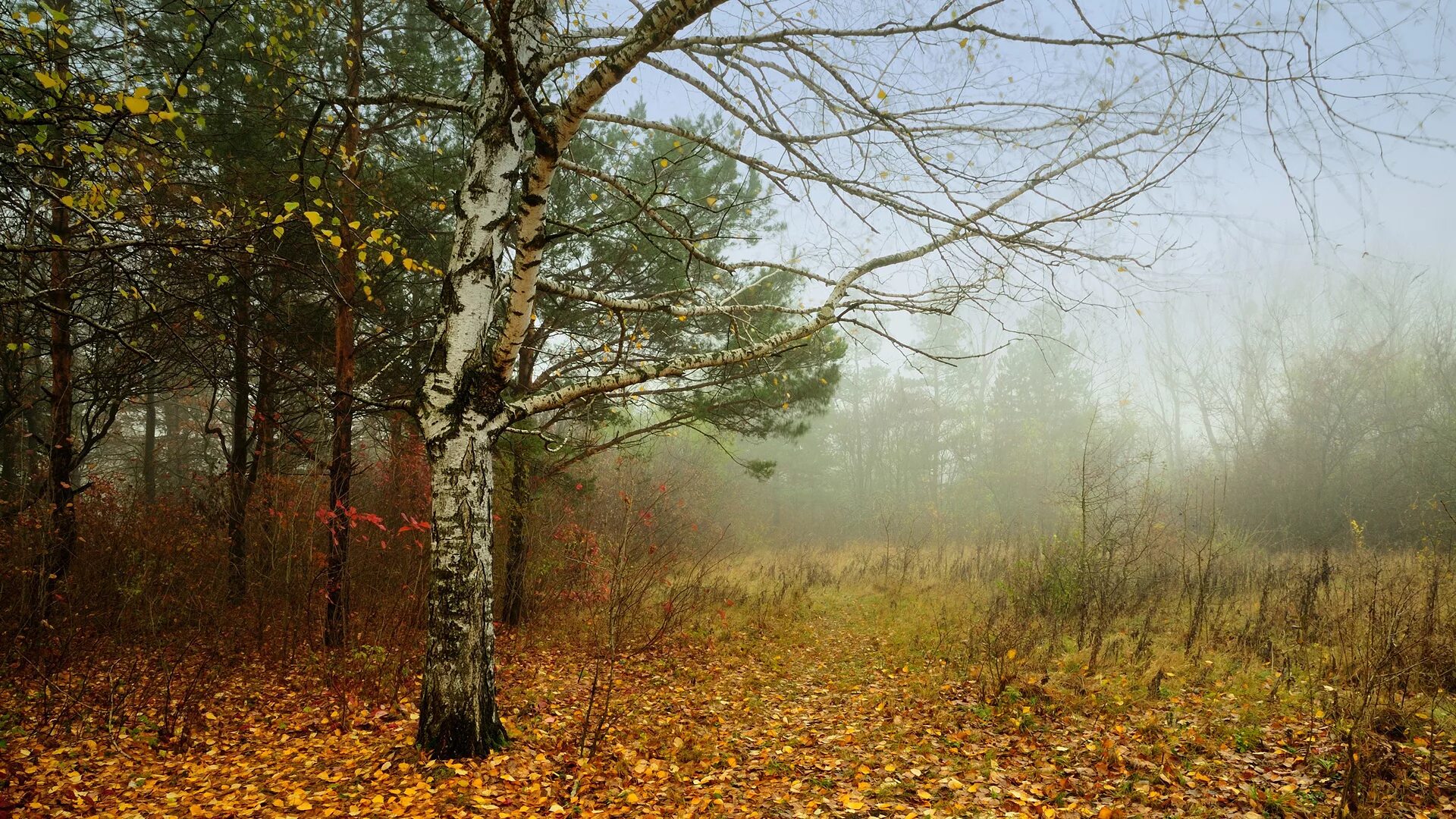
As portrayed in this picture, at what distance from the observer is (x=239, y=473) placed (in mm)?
6539

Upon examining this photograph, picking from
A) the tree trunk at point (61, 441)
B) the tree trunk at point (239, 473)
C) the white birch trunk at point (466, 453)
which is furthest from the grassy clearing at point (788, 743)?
the tree trunk at point (239, 473)

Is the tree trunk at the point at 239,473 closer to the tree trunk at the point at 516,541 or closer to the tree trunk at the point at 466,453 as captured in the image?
the tree trunk at the point at 516,541

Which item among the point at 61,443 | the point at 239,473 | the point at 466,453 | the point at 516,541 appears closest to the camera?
the point at 466,453

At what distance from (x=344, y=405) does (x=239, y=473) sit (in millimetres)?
1992

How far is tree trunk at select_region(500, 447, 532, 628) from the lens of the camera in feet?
25.0

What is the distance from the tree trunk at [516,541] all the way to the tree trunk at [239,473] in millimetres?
2643

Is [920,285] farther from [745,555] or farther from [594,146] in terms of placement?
[745,555]

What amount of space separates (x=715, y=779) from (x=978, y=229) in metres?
3.83

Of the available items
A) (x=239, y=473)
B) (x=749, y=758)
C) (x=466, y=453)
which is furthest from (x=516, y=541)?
(x=466, y=453)

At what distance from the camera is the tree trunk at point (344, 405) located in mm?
5660

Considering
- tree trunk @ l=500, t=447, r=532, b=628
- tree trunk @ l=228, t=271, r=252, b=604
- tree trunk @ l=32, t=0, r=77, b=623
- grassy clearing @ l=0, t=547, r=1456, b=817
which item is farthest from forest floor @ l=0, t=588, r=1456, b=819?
tree trunk @ l=500, t=447, r=532, b=628

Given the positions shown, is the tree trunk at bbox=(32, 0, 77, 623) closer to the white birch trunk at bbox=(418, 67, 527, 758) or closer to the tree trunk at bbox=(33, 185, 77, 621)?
the tree trunk at bbox=(33, 185, 77, 621)

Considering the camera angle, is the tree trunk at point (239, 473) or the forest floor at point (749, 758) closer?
the forest floor at point (749, 758)

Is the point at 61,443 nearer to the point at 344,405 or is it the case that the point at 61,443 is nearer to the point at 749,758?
the point at 344,405
